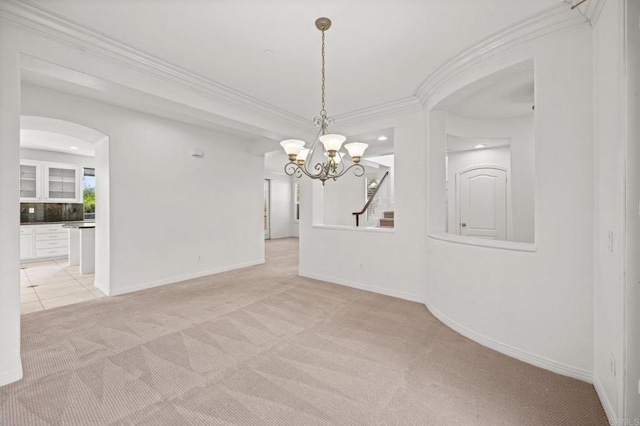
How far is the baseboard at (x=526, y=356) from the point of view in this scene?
2.17m

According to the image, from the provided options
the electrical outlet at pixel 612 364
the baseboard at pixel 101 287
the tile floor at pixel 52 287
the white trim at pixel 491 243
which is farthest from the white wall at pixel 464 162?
the tile floor at pixel 52 287

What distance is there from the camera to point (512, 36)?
7.99 feet

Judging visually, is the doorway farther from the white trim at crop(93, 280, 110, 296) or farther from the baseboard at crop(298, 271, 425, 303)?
the white trim at crop(93, 280, 110, 296)

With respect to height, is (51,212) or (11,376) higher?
(51,212)

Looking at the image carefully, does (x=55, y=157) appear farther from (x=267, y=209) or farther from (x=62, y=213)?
(x=267, y=209)

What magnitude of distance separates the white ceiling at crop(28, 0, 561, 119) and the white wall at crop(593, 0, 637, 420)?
635 millimetres

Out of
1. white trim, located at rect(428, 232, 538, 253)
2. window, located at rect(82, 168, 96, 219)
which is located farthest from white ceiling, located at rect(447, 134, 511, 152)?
window, located at rect(82, 168, 96, 219)

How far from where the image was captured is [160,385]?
2072mm

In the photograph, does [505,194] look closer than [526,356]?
No

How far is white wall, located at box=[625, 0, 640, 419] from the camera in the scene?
1.50 meters

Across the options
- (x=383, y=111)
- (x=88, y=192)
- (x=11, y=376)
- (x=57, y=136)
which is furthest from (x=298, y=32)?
(x=88, y=192)

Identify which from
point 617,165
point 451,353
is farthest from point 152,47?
point 451,353

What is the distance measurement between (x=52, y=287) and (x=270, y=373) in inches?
178

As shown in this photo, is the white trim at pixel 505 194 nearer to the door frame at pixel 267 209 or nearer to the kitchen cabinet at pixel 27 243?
the door frame at pixel 267 209
